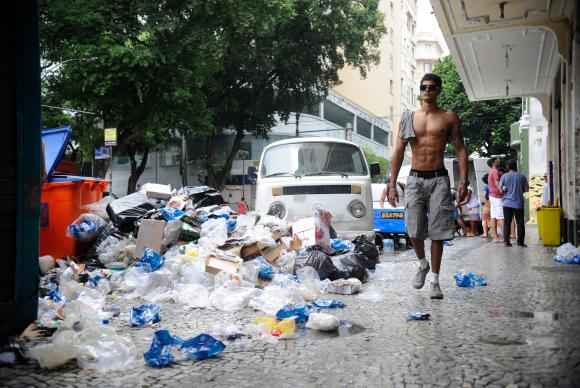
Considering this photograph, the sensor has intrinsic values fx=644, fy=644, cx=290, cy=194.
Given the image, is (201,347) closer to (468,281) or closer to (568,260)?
(468,281)

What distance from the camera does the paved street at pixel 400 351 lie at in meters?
3.40

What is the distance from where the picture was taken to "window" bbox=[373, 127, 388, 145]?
59.7 m

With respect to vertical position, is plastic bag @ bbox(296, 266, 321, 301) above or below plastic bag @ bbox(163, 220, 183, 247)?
below

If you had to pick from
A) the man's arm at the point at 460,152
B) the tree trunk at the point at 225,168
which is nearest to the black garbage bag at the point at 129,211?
the man's arm at the point at 460,152

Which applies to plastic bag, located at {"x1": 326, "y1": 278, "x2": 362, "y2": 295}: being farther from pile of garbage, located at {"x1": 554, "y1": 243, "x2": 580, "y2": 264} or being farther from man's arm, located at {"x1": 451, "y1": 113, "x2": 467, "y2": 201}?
pile of garbage, located at {"x1": 554, "y1": 243, "x2": 580, "y2": 264}

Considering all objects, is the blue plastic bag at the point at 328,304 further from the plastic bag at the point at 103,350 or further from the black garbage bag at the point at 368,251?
the black garbage bag at the point at 368,251

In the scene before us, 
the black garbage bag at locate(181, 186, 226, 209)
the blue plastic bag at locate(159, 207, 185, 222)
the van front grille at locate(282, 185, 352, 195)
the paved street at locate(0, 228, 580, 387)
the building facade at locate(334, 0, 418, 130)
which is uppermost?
the building facade at locate(334, 0, 418, 130)

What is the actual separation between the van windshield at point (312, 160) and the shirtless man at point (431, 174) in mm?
3973

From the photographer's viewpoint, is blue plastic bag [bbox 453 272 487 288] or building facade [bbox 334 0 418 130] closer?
blue plastic bag [bbox 453 272 487 288]

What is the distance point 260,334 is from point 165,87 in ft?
66.2

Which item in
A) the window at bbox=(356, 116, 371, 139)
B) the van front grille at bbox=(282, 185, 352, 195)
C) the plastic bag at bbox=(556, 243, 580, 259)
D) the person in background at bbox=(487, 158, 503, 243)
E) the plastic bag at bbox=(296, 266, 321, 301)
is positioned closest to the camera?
the plastic bag at bbox=(296, 266, 321, 301)

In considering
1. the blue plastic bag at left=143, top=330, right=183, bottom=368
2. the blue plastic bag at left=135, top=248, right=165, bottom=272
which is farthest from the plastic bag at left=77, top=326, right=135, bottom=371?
the blue plastic bag at left=135, top=248, right=165, bottom=272

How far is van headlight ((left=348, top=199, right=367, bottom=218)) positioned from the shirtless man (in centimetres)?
357

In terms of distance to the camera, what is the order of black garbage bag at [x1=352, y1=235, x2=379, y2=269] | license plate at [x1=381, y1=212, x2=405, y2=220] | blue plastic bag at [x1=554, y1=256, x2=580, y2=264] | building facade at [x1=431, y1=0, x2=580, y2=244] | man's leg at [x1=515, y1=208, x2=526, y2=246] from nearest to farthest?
1. black garbage bag at [x1=352, y1=235, x2=379, y2=269]
2. blue plastic bag at [x1=554, y1=256, x2=580, y2=264]
3. building facade at [x1=431, y1=0, x2=580, y2=244]
4. man's leg at [x1=515, y1=208, x2=526, y2=246]
5. license plate at [x1=381, y1=212, x2=405, y2=220]
